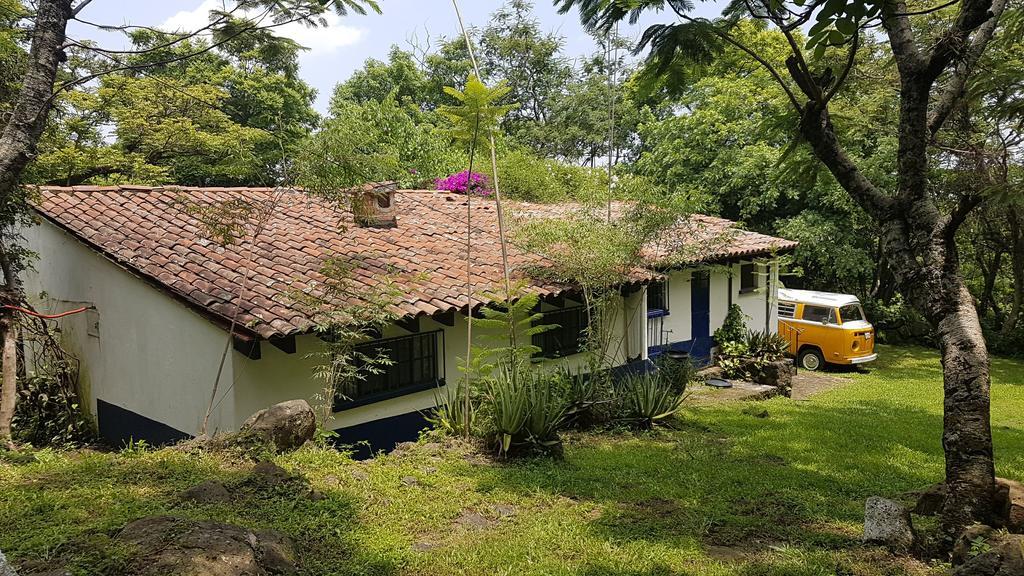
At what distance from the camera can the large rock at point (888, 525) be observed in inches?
179

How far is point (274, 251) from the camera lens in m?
9.55

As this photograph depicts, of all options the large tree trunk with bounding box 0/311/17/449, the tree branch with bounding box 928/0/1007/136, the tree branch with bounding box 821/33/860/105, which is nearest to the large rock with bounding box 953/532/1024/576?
the tree branch with bounding box 928/0/1007/136

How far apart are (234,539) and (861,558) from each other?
13.2 feet

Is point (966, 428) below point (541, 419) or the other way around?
the other way around

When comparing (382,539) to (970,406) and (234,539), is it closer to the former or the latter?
(234,539)

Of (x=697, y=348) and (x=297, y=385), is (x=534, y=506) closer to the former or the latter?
(x=297, y=385)

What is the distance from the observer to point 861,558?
4535 mm

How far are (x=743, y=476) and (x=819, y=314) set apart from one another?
1189cm

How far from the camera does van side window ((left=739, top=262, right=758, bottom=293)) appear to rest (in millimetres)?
16703

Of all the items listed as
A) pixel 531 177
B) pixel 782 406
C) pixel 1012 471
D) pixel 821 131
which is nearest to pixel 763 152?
pixel 531 177

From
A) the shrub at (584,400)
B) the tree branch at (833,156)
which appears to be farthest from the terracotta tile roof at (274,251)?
the tree branch at (833,156)

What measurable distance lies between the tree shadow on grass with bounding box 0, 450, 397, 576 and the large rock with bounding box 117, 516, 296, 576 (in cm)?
11

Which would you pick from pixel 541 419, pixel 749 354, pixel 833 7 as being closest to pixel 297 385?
pixel 541 419

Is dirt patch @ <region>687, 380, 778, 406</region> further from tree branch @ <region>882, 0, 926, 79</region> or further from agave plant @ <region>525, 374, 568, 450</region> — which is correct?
tree branch @ <region>882, 0, 926, 79</region>
